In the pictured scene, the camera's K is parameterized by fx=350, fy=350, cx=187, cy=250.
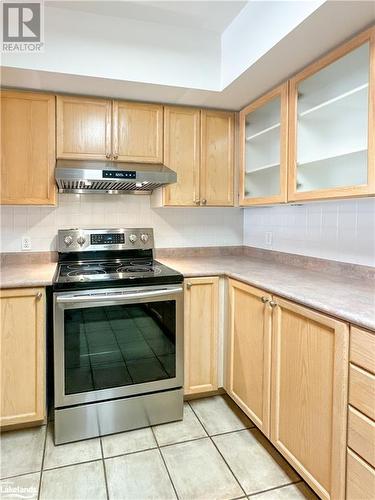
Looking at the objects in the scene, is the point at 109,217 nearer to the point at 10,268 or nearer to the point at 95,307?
the point at 10,268

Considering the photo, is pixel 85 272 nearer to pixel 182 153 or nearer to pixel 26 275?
pixel 26 275

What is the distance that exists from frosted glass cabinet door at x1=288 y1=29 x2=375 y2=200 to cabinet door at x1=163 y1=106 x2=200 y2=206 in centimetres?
80

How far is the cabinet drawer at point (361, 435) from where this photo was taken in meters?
1.17

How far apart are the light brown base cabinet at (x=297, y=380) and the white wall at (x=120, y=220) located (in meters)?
0.94

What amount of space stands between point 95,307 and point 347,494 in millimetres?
1378

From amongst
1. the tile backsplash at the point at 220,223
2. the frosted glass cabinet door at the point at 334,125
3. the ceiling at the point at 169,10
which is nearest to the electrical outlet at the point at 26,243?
the tile backsplash at the point at 220,223

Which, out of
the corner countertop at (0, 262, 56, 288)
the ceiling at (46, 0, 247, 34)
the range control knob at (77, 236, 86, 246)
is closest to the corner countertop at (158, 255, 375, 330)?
the range control knob at (77, 236, 86, 246)

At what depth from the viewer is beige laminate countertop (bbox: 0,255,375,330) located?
1341 mm

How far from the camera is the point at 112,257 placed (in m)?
2.62

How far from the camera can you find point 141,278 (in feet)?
6.55

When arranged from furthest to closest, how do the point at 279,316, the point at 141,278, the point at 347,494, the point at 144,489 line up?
the point at 141,278
the point at 279,316
the point at 144,489
the point at 347,494

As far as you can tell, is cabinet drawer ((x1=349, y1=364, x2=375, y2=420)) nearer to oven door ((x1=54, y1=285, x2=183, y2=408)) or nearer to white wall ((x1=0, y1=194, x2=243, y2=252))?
oven door ((x1=54, y1=285, x2=183, y2=408))

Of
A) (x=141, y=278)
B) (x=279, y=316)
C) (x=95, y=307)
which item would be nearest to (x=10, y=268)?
(x=95, y=307)

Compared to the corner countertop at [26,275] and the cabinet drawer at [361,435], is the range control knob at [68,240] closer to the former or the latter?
the corner countertop at [26,275]
